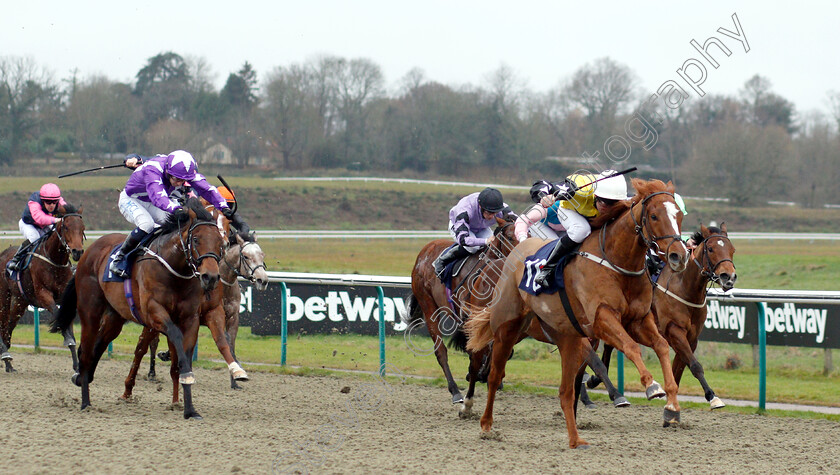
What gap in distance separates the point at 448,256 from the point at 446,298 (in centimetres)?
40

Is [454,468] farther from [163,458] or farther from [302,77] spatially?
[302,77]

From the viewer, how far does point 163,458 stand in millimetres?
4852

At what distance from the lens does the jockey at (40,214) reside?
9.57 metres

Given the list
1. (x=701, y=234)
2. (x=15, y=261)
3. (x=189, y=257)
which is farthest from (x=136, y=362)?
(x=701, y=234)

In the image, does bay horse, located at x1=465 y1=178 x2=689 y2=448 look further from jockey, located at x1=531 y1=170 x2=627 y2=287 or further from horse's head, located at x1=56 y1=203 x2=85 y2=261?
horse's head, located at x1=56 y1=203 x2=85 y2=261

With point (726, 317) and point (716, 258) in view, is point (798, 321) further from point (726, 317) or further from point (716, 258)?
point (716, 258)

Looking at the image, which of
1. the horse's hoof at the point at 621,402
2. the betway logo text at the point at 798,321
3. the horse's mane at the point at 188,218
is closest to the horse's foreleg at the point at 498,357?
the horse's hoof at the point at 621,402

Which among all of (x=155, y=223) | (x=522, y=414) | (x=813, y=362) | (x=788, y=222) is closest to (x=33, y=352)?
(x=155, y=223)

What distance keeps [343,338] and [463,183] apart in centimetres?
1619

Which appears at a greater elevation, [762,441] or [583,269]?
[583,269]

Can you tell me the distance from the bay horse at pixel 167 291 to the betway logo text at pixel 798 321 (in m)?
5.95

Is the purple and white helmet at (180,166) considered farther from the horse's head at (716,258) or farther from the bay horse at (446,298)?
the horse's head at (716,258)

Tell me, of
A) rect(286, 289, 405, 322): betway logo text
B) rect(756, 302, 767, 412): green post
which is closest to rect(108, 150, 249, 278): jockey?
rect(286, 289, 405, 322): betway logo text

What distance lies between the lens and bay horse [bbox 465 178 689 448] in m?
4.89
